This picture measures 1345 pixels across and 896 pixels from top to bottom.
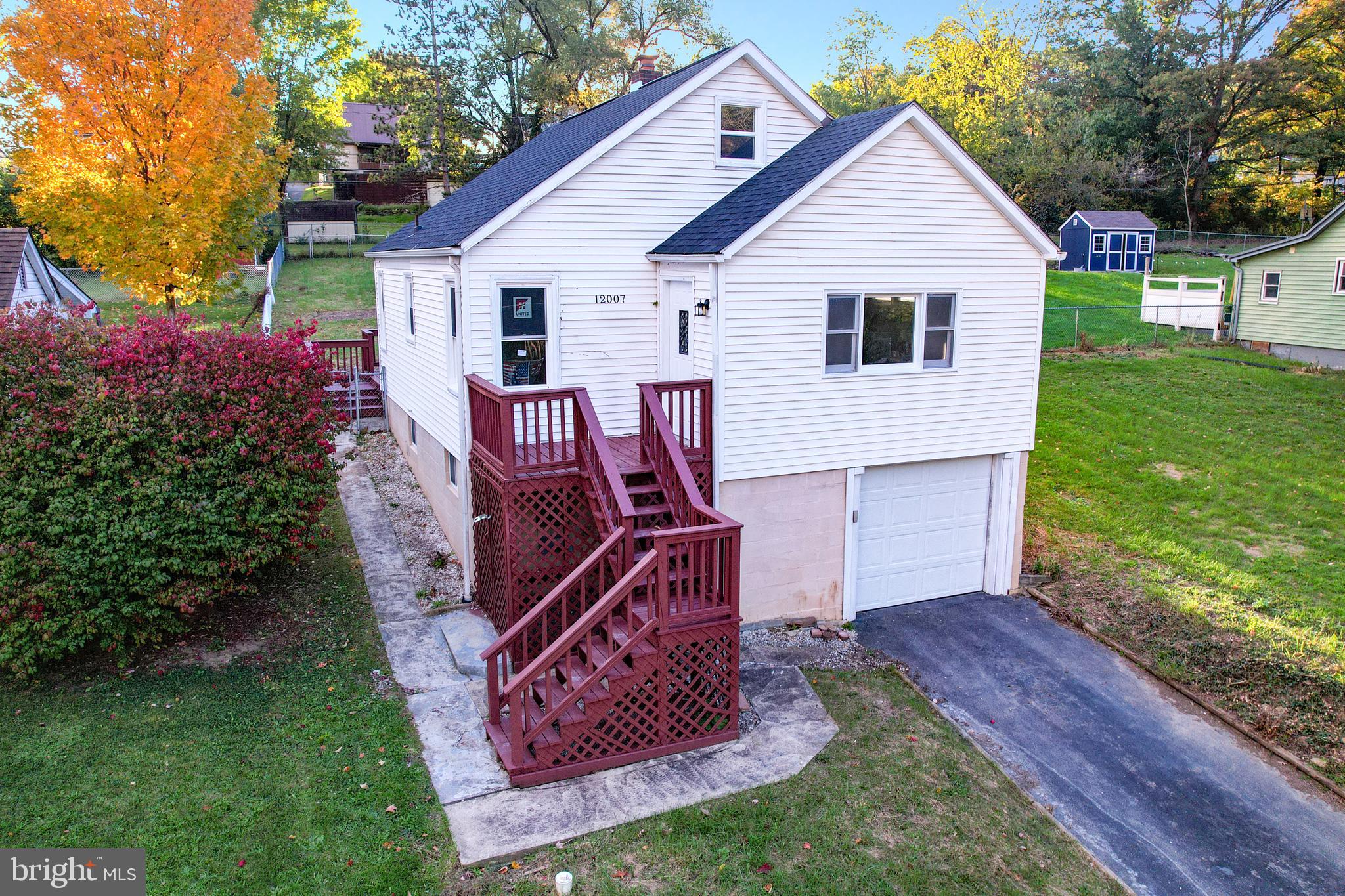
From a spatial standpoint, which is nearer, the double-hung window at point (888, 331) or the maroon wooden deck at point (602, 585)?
the maroon wooden deck at point (602, 585)

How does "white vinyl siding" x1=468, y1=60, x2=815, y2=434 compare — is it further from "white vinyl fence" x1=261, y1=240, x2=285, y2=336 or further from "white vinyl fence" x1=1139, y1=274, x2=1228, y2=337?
"white vinyl fence" x1=1139, y1=274, x2=1228, y2=337

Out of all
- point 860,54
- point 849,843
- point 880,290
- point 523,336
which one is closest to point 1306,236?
point 880,290

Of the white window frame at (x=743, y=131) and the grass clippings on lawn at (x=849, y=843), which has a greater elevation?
the white window frame at (x=743, y=131)

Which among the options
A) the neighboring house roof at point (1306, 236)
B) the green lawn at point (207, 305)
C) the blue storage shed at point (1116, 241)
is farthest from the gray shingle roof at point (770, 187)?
the blue storage shed at point (1116, 241)

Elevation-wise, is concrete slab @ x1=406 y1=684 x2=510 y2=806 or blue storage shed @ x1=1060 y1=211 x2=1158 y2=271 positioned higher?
blue storage shed @ x1=1060 y1=211 x2=1158 y2=271

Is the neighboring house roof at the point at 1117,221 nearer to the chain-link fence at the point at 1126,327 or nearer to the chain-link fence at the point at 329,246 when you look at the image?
the chain-link fence at the point at 1126,327

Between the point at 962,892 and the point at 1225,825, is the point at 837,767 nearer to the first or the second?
Answer: the point at 962,892

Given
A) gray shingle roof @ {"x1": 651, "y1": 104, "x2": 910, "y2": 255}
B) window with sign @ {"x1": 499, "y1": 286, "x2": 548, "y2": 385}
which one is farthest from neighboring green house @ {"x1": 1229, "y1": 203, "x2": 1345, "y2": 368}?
window with sign @ {"x1": 499, "y1": 286, "x2": 548, "y2": 385}
